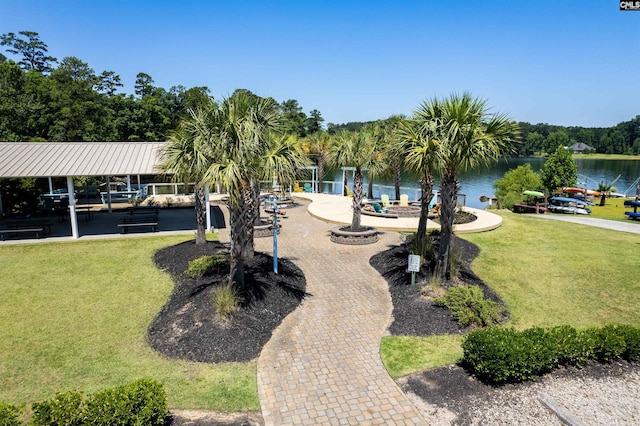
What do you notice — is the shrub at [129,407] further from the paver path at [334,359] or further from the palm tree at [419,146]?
the palm tree at [419,146]

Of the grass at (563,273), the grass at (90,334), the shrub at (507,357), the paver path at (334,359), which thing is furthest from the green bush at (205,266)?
the grass at (563,273)

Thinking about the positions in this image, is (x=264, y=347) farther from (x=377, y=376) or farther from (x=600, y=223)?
(x=600, y=223)

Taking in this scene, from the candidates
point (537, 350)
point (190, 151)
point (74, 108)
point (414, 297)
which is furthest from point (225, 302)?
point (74, 108)

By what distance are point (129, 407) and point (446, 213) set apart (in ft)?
24.2

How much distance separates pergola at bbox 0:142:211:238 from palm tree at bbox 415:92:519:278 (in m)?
9.77

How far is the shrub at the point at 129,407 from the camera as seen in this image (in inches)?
185

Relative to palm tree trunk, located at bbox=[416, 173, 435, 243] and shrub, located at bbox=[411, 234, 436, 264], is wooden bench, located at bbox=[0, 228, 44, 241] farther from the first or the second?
palm tree trunk, located at bbox=[416, 173, 435, 243]

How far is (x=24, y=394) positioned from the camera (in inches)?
233

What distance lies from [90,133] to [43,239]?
25285 millimetres

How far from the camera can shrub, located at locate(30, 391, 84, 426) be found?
14.9ft

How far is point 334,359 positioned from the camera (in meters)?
6.84

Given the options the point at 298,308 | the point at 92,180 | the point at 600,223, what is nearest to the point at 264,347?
the point at 298,308

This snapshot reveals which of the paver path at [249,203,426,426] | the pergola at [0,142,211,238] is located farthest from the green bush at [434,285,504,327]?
the pergola at [0,142,211,238]

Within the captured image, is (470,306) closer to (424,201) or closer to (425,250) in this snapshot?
(425,250)
